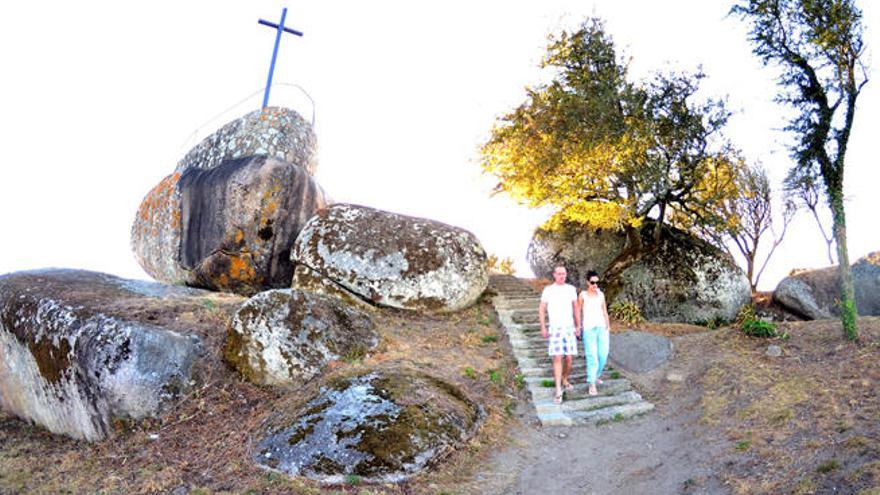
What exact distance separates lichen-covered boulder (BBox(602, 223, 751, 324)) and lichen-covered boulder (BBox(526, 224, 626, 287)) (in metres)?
1.47

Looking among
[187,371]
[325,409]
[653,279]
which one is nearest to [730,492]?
[325,409]

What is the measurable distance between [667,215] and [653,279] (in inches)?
127

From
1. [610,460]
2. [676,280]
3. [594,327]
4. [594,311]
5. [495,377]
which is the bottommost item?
[610,460]

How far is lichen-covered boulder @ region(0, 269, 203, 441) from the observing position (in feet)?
32.2

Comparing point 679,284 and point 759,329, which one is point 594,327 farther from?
point 679,284

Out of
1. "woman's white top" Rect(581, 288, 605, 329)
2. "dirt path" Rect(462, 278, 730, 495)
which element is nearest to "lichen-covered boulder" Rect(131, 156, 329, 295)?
Answer: "dirt path" Rect(462, 278, 730, 495)

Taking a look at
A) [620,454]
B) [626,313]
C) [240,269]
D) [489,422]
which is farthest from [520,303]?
[620,454]

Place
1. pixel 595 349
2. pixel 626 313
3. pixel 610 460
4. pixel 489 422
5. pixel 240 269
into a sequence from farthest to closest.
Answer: pixel 626 313 → pixel 240 269 → pixel 595 349 → pixel 489 422 → pixel 610 460

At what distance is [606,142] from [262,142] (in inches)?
375

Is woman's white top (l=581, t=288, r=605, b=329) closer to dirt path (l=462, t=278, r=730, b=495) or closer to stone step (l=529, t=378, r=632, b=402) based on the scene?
stone step (l=529, t=378, r=632, b=402)

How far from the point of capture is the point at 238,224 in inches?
615

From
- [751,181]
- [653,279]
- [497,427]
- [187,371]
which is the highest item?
[751,181]

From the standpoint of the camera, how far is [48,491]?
330 inches

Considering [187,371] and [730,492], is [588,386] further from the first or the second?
Result: [187,371]
